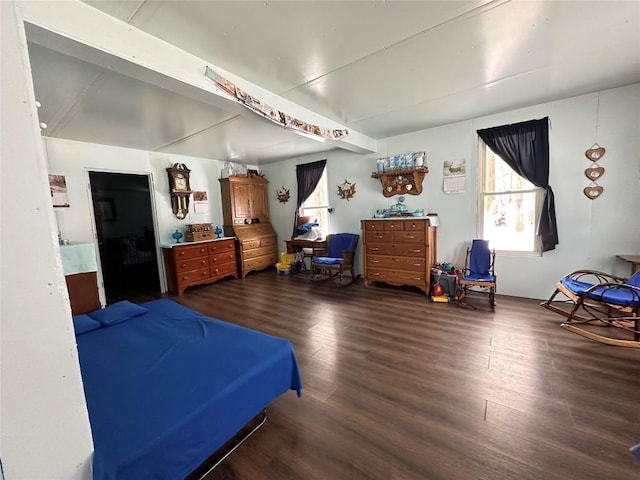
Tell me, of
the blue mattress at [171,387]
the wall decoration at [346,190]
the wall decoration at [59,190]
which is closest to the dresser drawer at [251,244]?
the wall decoration at [346,190]

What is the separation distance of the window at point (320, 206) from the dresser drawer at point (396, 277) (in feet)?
5.20

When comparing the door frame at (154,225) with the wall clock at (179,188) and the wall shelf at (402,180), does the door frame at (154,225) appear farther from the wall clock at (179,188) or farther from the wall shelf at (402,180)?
the wall shelf at (402,180)

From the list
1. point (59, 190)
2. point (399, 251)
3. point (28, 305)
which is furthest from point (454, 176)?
point (59, 190)

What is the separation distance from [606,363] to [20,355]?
3.53 metres

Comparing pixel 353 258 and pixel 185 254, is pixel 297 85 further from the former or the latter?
pixel 185 254

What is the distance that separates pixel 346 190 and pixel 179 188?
Result: 3.22 m

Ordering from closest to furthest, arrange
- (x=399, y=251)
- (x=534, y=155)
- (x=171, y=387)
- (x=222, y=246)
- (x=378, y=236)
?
1. (x=171, y=387)
2. (x=534, y=155)
3. (x=399, y=251)
4. (x=378, y=236)
5. (x=222, y=246)

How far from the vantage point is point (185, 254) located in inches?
186

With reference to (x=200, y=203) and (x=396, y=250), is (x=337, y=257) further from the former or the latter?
(x=200, y=203)

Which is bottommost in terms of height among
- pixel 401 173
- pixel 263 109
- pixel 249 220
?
pixel 249 220

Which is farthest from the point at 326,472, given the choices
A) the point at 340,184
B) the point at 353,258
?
the point at 340,184

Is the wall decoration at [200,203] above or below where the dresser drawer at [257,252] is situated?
above

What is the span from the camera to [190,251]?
15.8 ft

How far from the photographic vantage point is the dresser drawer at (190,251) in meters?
4.61
